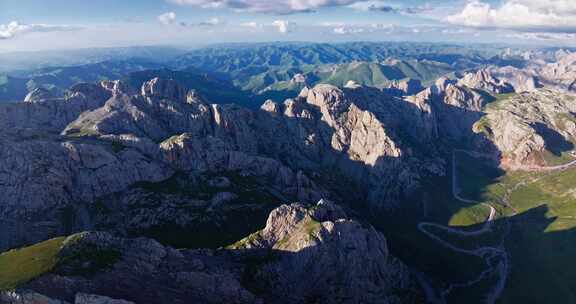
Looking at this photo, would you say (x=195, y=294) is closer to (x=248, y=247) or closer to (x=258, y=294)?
(x=258, y=294)

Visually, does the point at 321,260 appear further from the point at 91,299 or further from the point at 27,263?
the point at 27,263

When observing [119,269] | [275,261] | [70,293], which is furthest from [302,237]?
[70,293]

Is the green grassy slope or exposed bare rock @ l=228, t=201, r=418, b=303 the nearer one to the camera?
the green grassy slope

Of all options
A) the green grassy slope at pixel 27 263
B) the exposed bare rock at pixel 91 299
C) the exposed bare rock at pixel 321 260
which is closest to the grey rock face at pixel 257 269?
the exposed bare rock at pixel 91 299

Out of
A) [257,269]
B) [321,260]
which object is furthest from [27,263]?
[321,260]

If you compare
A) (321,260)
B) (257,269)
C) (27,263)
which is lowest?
(321,260)

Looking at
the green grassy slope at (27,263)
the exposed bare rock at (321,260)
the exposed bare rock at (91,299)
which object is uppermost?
the green grassy slope at (27,263)

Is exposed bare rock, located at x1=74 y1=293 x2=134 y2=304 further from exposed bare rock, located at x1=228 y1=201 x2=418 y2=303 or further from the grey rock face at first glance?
exposed bare rock, located at x1=228 y1=201 x2=418 y2=303

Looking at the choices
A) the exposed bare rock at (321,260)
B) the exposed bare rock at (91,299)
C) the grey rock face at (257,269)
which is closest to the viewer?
the exposed bare rock at (91,299)

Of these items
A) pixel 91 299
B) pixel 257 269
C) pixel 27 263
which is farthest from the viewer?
pixel 257 269

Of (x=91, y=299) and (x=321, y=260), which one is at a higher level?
(x=91, y=299)

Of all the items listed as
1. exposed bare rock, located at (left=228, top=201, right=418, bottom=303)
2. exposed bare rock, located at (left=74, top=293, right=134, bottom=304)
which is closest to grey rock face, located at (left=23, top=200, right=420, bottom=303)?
exposed bare rock, located at (left=74, top=293, right=134, bottom=304)

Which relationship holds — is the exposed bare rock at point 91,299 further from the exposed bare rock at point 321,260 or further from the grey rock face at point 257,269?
the exposed bare rock at point 321,260
